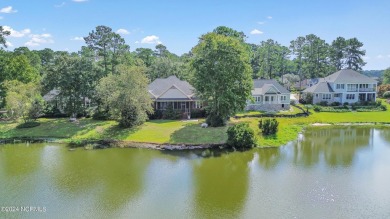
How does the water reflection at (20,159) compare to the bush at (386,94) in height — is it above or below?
below

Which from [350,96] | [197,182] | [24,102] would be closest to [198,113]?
[24,102]

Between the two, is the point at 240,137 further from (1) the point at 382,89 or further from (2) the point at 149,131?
(1) the point at 382,89

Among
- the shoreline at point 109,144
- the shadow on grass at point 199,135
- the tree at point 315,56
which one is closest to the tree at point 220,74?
the shadow on grass at point 199,135

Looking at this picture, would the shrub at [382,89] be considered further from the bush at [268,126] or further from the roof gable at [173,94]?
the roof gable at [173,94]

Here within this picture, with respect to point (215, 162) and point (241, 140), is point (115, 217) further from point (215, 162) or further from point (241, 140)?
point (241, 140)

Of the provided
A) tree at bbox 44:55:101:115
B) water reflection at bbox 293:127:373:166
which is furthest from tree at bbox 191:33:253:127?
tree at bbox 44:55:101:115

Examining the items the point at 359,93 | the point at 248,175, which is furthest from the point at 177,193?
the point at 359,93
